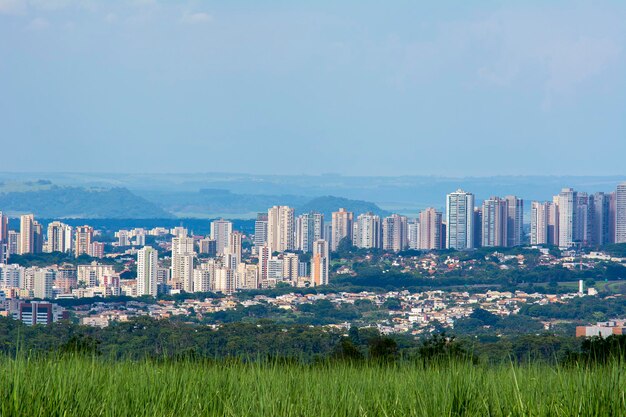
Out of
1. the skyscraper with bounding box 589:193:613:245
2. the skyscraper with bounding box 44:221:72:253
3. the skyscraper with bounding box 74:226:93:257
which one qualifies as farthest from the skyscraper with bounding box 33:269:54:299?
the skyscraper with bounding box 589:193:613:245

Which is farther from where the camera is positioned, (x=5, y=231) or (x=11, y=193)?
(x=11, y=193)

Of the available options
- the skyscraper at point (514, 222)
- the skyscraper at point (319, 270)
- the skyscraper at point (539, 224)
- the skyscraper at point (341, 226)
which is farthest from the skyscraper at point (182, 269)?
the skyscraper at point (539, 224)

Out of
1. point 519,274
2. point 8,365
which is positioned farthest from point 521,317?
point 8,365

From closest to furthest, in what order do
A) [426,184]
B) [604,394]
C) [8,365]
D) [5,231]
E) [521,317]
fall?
1. [604,394]
2. [8,365]
3. [521,317]
4. [5,231]
5. [426,184]

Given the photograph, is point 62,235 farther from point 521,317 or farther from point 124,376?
point 124,376

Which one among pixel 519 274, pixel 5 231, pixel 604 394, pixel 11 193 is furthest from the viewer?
pixel 11 193

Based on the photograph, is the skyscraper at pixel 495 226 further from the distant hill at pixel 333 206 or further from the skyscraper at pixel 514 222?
the distant hill at pixel 333 206

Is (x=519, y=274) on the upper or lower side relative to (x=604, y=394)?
lower
